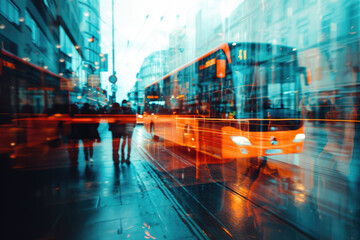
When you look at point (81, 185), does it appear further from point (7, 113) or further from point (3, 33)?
point (3, 33)

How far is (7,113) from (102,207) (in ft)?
12.4

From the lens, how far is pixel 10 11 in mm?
4590

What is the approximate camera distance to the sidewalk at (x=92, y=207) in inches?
91.0

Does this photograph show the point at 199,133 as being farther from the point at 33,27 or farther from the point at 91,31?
the point at 91,31

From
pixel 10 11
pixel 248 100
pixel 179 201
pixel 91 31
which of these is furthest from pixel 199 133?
pixel 91 31

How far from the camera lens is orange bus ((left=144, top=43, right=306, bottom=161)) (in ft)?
16.2

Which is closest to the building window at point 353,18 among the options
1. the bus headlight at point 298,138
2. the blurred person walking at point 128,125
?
the bus headlight at point 298,138

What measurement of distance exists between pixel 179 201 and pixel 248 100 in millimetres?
3422

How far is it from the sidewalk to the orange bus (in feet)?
8.25

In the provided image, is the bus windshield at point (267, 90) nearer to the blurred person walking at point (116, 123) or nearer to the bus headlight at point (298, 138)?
the bus headlight at point (298, 138)

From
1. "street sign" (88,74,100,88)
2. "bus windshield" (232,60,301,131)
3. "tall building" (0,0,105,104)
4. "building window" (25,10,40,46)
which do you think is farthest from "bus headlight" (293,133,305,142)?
"street sign" (88,74,100,88)

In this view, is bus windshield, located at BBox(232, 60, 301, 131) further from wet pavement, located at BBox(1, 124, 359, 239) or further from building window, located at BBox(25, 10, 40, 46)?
building window, located at BBox(25, 10, 40, 46)

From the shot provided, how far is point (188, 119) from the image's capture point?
8.04m

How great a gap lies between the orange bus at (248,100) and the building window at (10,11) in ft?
17.2
